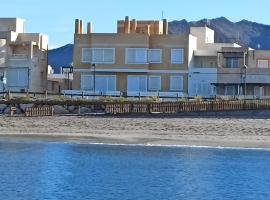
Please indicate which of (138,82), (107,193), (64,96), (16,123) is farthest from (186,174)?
(138,82)

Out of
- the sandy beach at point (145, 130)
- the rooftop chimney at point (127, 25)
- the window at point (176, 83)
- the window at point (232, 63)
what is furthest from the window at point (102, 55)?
the sandy beach at point (145, 130)

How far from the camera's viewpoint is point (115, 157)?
39344 millimetres

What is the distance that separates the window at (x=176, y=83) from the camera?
76.6 meters

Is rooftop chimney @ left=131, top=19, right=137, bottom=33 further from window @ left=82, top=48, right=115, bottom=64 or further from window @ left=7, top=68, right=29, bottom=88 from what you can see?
window @ left=7, top=68, right=29, bottom=88

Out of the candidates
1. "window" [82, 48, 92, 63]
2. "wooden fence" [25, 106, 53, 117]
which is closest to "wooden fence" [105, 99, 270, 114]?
"wooden fence" [25, 106, 53, 117]

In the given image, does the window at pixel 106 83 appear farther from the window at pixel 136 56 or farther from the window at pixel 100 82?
the window at pixel 136 56

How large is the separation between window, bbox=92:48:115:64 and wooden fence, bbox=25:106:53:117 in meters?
19.6

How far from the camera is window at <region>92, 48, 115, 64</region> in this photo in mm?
77375

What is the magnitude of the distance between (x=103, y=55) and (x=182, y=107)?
22227mm

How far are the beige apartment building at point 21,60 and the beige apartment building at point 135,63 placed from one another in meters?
6.51

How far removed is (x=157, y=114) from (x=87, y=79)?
76.5ft

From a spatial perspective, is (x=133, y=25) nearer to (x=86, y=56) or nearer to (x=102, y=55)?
(x=102, y=55)

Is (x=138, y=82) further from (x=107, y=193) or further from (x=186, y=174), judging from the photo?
(x=107, y=193)

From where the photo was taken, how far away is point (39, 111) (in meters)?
58.1
